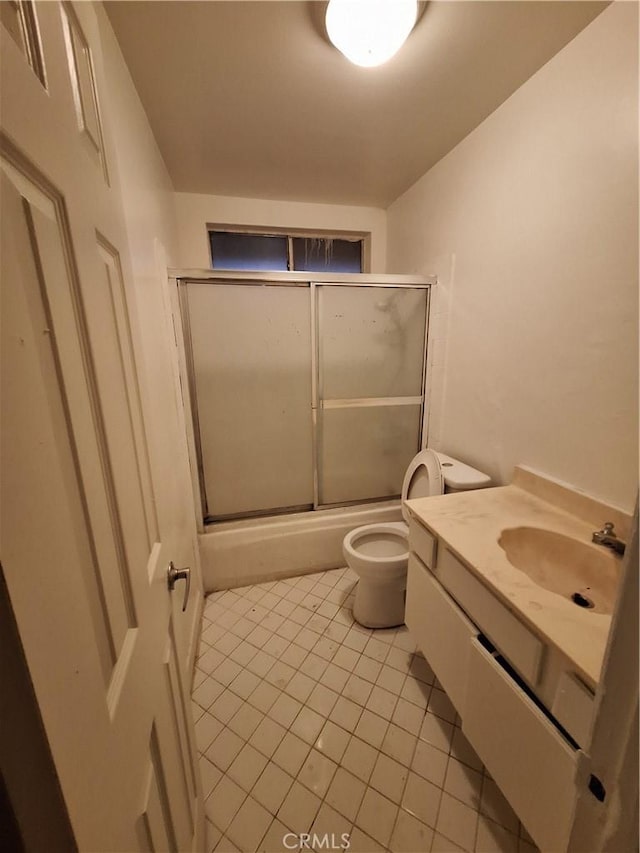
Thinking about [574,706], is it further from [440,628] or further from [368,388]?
[368,388]

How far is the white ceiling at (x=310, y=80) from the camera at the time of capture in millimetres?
998

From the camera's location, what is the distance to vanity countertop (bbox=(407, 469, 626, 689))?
70cm

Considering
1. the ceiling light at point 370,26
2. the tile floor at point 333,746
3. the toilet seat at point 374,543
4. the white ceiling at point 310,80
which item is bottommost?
the tile floor at point 333,746

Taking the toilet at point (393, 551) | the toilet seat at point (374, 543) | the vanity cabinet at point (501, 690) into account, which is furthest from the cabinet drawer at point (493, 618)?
the toilet seat at point (374, 543)

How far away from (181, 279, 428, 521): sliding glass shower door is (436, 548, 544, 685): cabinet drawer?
3.55 ft

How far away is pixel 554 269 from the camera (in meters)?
1.21

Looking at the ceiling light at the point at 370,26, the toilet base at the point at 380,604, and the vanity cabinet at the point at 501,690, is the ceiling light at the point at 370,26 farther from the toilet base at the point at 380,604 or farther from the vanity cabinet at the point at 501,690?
the toilet base at the point at 380,604

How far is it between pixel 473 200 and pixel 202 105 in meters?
1.25

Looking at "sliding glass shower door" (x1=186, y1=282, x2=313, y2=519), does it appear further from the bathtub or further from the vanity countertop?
the vanity countertop

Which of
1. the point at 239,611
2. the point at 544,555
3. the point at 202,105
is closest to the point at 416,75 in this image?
the point at 202,105

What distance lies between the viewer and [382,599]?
5.35ft

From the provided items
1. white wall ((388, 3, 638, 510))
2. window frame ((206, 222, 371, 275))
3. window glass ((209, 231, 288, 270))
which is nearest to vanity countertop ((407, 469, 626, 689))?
white wall ((388, 3, 638, 510))

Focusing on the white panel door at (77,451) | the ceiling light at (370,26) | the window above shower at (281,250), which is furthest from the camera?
the window above shower at (281,250)

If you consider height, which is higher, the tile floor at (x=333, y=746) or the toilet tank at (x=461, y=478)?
the toilet tank at (x=461, y=478)
